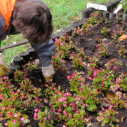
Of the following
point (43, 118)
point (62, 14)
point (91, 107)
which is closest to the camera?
point (43, 118)

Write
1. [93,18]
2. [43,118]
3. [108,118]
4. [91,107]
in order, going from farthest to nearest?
1. [93,18]
2. [91,107]
3. [108,118]
4. [43,118]

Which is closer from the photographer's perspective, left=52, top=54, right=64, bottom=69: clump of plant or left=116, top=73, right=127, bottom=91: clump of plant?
left=116, top=73, right=127, bottom=91: clump of plant

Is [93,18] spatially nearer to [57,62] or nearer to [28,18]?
[57,62]

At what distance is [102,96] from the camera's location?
6.69 feet

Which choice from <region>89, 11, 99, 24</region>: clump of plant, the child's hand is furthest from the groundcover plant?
<region>89, 11, 99, 24</region>: clump of plant

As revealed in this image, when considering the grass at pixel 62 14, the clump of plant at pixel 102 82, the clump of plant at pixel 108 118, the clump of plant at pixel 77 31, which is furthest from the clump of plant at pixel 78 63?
the grass at pixel 62 14

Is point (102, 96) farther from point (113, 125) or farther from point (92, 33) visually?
point (92, 33)

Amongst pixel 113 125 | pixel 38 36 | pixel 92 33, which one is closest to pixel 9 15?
pixel 38 36

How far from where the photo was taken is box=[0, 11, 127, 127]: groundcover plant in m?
1.64

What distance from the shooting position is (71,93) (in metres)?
2.10

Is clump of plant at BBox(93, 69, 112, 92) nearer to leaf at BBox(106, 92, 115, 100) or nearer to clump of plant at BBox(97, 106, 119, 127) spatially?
leaf at BBox(106, 92, 115, 100)

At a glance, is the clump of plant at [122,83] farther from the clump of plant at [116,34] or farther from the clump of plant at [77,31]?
the clump of plant at [77,31]

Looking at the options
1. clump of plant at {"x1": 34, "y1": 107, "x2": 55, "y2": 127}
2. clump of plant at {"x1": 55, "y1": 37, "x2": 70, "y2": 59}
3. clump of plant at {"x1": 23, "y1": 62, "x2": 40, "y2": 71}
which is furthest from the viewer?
clump of plant at {"x1": 55, "y1": 37, "x2": 70, "y2": 59}

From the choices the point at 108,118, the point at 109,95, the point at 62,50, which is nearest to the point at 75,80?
the point at 109,95
